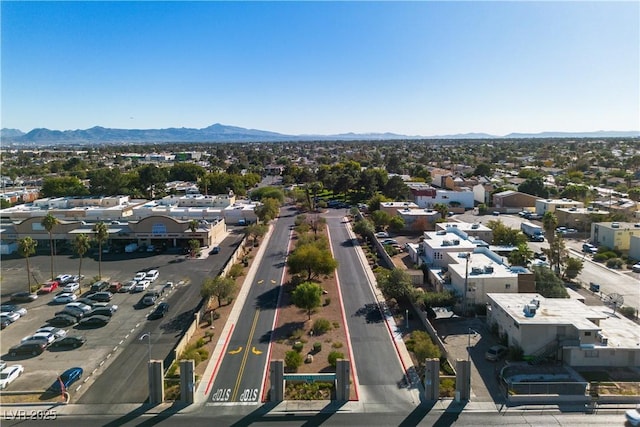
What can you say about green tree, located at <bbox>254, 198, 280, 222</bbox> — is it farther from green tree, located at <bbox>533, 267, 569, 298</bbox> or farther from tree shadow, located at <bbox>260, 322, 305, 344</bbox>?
green tree, located at <bbox>533, 267, 569, 298</bbox>

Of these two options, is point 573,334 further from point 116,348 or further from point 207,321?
point 116,348

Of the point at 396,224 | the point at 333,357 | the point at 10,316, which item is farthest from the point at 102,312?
the point at 396,224

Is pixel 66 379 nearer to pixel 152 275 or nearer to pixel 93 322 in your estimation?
pixel 93 322

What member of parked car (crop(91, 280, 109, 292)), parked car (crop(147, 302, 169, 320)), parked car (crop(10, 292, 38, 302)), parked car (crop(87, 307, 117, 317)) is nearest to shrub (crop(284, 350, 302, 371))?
parked car (crop(147, 302, 169, 320))

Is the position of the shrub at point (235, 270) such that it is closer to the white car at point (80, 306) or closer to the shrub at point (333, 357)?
the white car at point (80, 306)

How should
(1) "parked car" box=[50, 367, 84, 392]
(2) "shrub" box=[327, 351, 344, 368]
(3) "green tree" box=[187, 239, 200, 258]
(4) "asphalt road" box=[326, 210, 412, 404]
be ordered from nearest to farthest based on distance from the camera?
(4) "asphalt road" box=[326, 210, 412, 404]
(1) "parked car" box=[50, 367, 84, 392]
(2) "shrub" box=[327, 351, 344, 368]
(3) "green tree" box=[187, 239, 200, 258]

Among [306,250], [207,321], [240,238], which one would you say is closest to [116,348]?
[207,321]

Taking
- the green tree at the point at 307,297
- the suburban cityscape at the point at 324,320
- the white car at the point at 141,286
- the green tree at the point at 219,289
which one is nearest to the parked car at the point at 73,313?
the suburban cityscape at the point at 324,320
